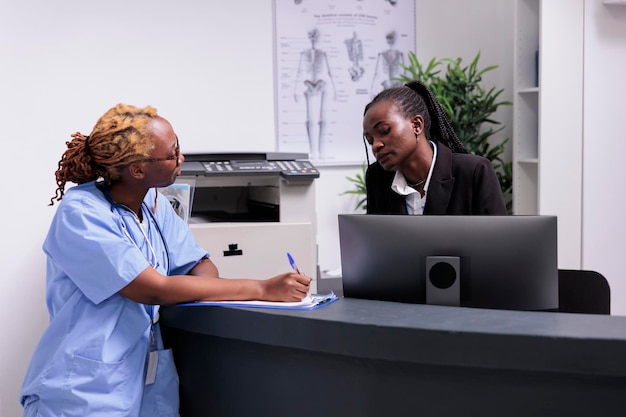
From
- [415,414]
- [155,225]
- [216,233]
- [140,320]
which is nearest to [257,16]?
[216,233]

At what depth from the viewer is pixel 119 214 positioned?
5.03 ft

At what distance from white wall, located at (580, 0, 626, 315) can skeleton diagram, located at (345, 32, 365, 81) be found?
1083mm

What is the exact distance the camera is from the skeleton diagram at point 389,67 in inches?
143

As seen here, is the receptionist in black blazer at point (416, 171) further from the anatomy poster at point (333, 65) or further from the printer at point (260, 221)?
the anatomy poster at point (333, 65)

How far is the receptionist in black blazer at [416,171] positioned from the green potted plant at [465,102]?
4.65 ft

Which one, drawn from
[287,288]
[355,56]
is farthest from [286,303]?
[355,56]

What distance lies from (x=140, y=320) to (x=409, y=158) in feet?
3.10

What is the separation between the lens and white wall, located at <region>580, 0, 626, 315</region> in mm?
3252

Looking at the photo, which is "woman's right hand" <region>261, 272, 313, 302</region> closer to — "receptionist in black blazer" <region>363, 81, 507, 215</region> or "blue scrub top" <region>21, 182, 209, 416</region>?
"blue scrub top" <region>21, 182, 209, 416</region>

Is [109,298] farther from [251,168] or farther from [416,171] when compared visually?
[251,168]

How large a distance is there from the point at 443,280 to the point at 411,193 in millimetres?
702

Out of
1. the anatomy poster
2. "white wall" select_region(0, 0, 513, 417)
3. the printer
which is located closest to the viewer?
the printer

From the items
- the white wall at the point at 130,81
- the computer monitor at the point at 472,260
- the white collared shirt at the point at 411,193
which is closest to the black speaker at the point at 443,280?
the computer monitor at the point at 472,260

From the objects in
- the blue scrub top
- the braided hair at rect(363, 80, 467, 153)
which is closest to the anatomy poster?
the braided hair at rect(363, 80, 467, 153)
